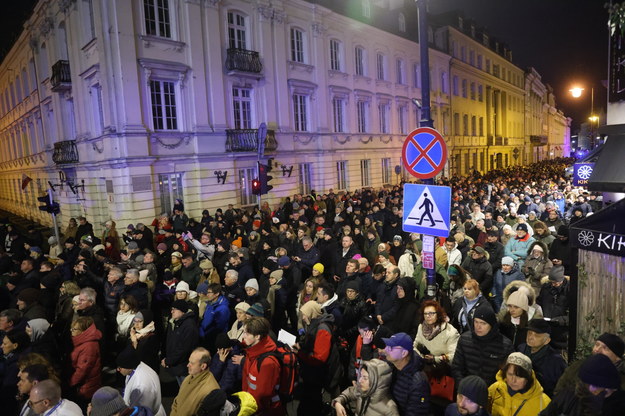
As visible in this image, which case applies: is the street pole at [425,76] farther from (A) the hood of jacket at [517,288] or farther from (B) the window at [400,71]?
(B) the window at [400,71]

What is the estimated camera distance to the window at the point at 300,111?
22.8 meters

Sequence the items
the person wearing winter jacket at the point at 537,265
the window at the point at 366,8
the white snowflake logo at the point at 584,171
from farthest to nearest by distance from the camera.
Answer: the window at the point at 366,8
the white snowflake logo at the point at 584,171
the person wearing winter jacket at the point at 537,265

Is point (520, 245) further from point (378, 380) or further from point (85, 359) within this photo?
point (85, 359)

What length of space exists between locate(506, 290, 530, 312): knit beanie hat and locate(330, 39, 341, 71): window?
2222 cm

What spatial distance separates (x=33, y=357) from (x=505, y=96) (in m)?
57.5

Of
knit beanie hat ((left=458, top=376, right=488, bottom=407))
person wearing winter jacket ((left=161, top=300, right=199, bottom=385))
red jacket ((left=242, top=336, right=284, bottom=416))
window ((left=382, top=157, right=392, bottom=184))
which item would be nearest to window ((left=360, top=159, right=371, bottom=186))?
window ((left=382, top=157, right=392, bottom=184))

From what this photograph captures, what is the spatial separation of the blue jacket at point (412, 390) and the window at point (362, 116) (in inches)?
956

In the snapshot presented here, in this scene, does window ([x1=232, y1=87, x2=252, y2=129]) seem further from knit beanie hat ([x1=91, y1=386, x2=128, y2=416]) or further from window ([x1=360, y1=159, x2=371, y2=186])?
knit beanie hat ([x1=91, y1=386, x2=128, y2=416])

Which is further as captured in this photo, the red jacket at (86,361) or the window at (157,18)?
the window at (157,18)

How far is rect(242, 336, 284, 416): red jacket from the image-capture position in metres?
4.06

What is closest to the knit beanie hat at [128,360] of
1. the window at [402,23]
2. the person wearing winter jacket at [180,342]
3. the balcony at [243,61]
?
the person wearing winter jacket at [180,342]

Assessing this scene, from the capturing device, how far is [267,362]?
4125 millimetres

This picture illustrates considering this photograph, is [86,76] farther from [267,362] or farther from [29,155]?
[267,362]

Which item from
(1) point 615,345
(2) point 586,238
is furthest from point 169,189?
(1) point 615,345
